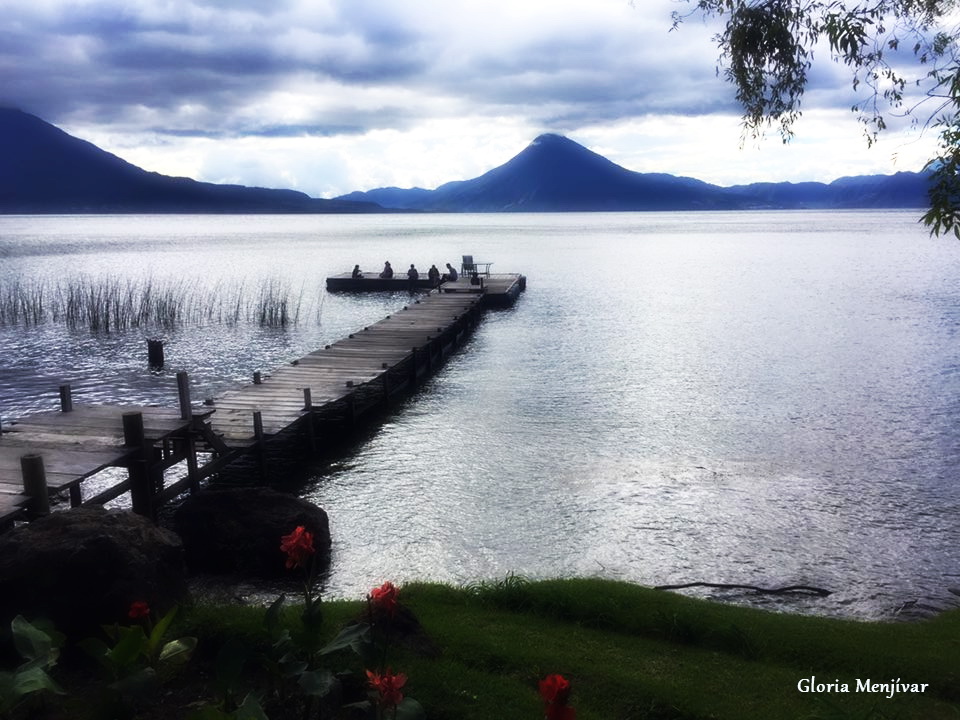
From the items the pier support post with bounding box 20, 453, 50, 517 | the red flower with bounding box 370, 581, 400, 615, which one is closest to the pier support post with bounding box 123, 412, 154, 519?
the pier support post with bounding box 20, 453, 50, 517

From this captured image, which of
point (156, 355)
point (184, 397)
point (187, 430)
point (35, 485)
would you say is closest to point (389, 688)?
point (35, 485)

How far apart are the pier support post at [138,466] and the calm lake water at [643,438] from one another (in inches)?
138

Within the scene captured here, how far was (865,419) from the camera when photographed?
24.3m

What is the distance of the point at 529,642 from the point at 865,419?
1887 centimetres

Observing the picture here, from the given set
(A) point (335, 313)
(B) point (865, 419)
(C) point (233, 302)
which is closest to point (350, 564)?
(B) point (865, 419)

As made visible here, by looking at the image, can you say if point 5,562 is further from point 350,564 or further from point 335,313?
point 335,313

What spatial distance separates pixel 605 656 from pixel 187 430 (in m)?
10.7

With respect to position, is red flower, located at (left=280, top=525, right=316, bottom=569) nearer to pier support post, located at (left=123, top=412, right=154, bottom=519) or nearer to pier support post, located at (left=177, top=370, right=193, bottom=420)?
pier support post, located at (left=123, top=412, right=154, bottom=519)

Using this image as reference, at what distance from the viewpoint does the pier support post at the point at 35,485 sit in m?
11.5

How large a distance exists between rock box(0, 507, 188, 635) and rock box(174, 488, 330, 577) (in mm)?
3878

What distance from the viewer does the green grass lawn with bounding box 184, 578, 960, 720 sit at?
24.9 ft

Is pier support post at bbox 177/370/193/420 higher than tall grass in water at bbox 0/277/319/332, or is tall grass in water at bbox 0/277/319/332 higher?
pier support post at bbox 177/370/193/420

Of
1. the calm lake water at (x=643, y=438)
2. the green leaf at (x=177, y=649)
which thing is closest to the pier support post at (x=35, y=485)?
the calm lake water at (x=643, y=438)

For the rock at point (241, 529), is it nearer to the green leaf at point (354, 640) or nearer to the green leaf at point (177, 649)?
the green leaf at point (177, 649)
